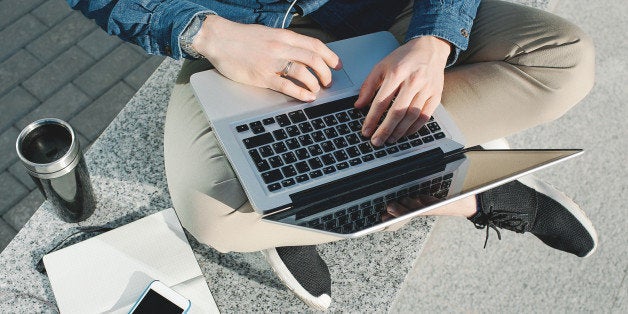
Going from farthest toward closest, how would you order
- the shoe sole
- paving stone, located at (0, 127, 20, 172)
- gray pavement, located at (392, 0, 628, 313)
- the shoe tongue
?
1. paving stone, located at (0, 127, 20, 172)
2. gray pavement, located at (392, 0, 628, 313)
3. the shoe sole
4. the shoe tongue

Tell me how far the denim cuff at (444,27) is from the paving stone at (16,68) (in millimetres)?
2202

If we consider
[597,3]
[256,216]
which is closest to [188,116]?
[256,216]

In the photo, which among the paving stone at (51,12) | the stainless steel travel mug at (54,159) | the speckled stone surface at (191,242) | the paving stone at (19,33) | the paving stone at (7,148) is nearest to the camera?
the stainless steel travel mug at (54,159)

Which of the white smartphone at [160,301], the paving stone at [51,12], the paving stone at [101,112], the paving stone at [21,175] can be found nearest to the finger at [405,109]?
the white smartphone at [160,301]

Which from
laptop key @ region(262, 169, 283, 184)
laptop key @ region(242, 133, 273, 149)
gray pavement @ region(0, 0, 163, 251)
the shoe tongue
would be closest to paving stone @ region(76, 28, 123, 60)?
gray pavement @ region(0, 0, 163, 251)

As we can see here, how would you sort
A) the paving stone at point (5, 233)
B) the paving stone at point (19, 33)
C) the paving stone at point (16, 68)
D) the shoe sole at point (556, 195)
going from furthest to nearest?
the paving stone at point (19, 33) → the paving stone at point (16, 68) → the paving stone at point (5, 233) → the shoe sole at point (556, 195)

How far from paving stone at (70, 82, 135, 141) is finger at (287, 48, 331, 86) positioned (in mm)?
1575

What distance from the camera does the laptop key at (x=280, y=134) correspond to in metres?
1.71

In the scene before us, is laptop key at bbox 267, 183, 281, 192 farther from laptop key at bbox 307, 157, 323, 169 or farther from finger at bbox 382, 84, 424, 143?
finger at bbox 382, 84, 424, 143

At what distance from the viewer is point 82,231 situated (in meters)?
2.09

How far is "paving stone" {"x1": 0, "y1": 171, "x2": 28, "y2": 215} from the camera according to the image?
2760 mm

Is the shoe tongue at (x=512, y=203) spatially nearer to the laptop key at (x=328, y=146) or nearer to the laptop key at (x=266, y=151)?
the laptop key at (x=328, y=146)

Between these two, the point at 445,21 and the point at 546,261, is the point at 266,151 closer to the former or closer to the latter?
the point at 445,21

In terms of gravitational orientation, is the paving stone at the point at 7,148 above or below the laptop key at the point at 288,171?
below
